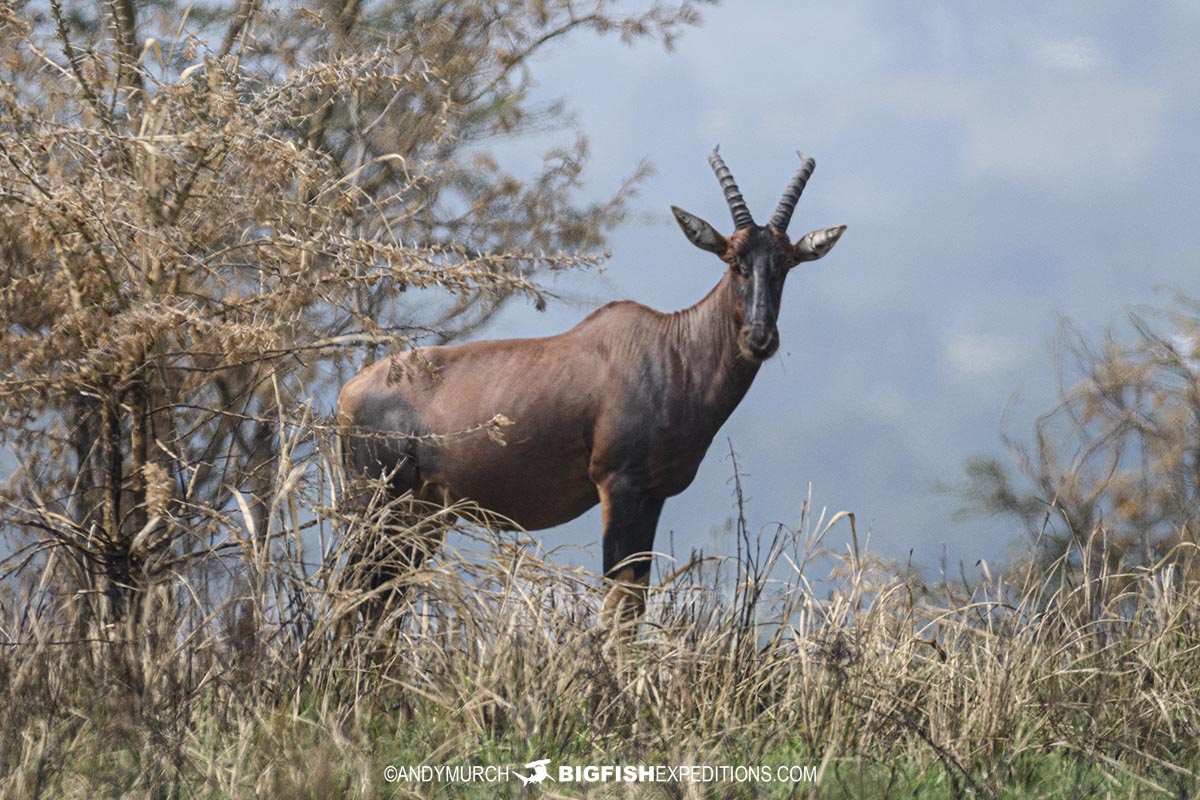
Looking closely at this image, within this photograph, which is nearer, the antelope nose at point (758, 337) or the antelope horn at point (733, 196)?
the antelope nose at point (758, 337)

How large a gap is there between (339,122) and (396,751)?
7.15 meters

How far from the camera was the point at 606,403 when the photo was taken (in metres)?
6.11

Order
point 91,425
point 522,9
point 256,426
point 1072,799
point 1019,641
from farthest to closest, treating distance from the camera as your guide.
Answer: point 522,9 → point 256,426 → point 91,425 → point 1019,641 → point 1072,799

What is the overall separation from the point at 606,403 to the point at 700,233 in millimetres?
858

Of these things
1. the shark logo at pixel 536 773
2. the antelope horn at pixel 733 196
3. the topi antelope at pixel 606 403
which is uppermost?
the antelope horn at pixel 733 196

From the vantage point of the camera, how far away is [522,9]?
9.91 meters

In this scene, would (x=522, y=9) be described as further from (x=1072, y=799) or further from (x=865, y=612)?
(x=1072, y=799)

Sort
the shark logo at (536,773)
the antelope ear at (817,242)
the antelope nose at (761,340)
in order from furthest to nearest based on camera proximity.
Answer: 1. the antelope ear at (817,242)
2. the antelope nose at (761,340)
3. the shark logo at (536,773)

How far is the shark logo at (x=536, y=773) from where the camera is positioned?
369 centimetres

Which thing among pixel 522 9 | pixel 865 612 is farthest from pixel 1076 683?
pixel 522 9

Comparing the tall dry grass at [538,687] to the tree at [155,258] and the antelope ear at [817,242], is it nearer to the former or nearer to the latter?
the tree at [155,258]

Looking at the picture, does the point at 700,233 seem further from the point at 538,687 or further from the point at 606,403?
the point at 538,687

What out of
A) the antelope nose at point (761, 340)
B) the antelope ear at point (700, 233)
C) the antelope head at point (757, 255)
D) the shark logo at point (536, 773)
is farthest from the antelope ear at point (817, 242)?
the shark logo at point (536, 773)

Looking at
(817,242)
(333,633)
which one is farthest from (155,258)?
(817,242)
